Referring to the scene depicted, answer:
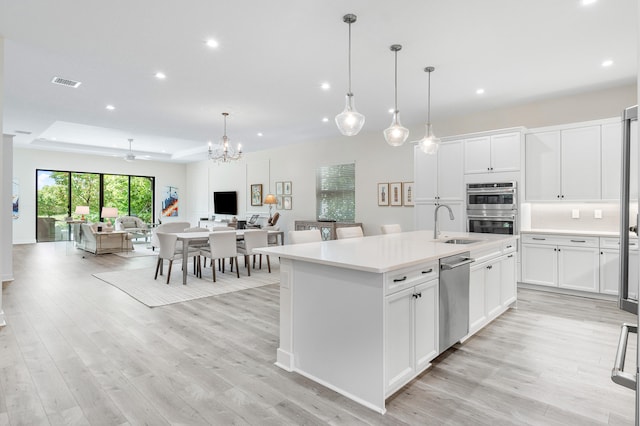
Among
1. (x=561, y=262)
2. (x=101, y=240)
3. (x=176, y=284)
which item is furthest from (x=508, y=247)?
(x=101, y=240)

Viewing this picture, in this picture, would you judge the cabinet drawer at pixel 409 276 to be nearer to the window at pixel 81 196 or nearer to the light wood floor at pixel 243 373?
the light wood floor at pixel 243 373

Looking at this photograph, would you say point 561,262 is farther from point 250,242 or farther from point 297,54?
point 250,242

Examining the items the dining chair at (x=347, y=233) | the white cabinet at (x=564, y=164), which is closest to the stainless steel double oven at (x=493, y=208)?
the white cabinet at (x=564, y=164)

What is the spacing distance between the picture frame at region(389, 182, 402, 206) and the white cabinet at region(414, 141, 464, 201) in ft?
3.38

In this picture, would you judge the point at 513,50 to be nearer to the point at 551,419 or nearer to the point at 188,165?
the point at 551,419

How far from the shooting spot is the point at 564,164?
4.95 metres

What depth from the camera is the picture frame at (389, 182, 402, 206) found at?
722cm

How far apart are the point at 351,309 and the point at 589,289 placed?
13.3 feet

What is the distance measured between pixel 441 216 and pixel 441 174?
0.70 metres

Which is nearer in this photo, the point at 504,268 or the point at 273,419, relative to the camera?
the point at 273,419

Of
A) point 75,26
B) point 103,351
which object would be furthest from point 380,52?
point 103,351

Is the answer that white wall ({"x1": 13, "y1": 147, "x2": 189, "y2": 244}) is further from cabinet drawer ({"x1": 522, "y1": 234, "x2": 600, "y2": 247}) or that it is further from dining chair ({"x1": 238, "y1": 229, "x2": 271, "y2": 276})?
cabinet drawer ({"x1": 522, "y1": 234, "x2": 600, "y2": 247})

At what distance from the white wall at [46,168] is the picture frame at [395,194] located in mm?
9530

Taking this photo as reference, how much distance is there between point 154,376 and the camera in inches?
99.0
